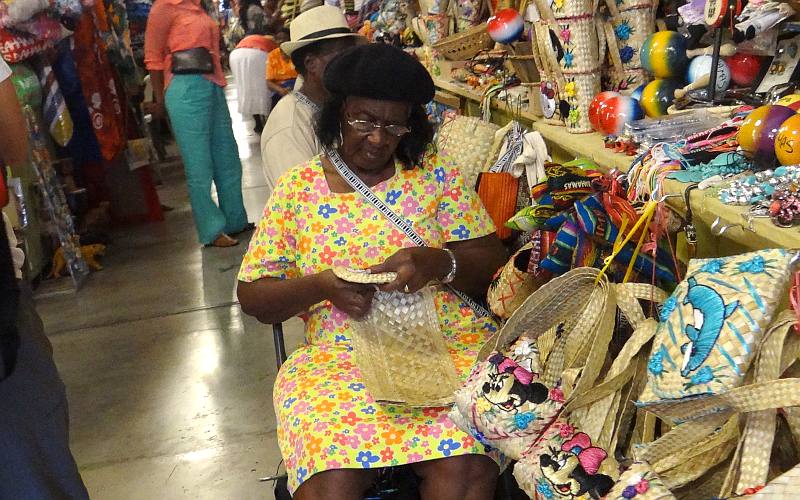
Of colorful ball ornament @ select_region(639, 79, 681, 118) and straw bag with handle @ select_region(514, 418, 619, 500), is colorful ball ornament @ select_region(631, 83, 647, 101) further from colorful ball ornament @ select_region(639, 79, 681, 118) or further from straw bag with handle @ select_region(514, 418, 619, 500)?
straw bag with handle @ select_region(514, 418, 619, 500)

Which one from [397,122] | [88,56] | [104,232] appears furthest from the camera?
[104,232]

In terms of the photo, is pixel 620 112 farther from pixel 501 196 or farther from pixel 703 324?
pixel 703 324

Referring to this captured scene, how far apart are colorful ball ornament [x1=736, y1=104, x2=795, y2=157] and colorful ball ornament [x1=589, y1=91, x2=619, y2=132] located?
66 centimetres

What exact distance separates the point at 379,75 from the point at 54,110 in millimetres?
3963

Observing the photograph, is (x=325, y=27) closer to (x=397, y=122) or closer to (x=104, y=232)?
(x=397, y=122)

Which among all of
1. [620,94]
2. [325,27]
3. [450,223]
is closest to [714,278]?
[450,223]

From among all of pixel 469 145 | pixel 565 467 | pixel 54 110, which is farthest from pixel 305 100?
pixel 54 110

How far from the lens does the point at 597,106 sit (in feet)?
7.14

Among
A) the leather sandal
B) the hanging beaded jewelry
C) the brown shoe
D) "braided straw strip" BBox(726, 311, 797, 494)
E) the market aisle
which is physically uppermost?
the hanging beaded jewelry

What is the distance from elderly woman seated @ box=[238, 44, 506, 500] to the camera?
5.92 feet

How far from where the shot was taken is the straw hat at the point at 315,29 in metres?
2.77

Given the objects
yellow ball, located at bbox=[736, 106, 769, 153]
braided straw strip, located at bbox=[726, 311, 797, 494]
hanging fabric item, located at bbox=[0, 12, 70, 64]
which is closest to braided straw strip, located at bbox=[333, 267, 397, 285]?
yellow ball, located at bbox=[736, 106, 769, 153]

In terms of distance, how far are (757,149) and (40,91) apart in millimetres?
4657

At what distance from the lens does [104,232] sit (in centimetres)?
585
